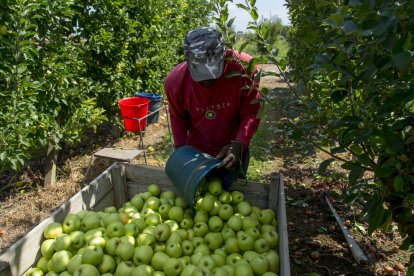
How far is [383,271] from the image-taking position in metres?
2.96

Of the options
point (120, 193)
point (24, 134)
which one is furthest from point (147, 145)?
point (120, 193)

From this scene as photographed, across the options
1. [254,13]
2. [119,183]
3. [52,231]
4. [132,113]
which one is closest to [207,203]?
[119,183]

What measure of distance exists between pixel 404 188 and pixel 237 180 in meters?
1.13

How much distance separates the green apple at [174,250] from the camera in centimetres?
198

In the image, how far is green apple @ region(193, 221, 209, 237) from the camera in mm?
2188

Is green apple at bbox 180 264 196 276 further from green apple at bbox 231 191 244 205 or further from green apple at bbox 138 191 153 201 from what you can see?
green apple at bbox 138 191 153 201

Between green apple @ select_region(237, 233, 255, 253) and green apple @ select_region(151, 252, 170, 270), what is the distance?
0.45 metres

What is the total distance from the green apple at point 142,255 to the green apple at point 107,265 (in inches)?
4.8

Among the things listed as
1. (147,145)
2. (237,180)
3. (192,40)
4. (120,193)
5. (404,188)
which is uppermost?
(192,40)

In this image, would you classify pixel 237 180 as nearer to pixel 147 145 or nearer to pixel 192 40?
pixel 192 40

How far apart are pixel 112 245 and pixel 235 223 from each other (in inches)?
30.2

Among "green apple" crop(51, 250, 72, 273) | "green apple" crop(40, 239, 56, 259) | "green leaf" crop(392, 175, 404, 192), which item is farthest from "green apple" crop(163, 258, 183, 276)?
"green leaf" crop(392, 175, 404, 192)

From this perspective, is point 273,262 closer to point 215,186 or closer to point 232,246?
point 232,246

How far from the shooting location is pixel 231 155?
2.29 m
